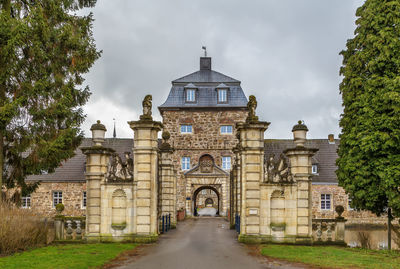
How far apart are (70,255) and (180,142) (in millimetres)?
25981

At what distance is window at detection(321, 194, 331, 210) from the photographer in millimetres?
33406

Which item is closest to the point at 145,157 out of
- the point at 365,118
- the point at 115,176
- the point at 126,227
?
the point at 115,176

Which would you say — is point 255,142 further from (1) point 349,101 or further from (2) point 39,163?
(2) point 39,163

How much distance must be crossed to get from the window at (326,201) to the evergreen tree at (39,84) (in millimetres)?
23856

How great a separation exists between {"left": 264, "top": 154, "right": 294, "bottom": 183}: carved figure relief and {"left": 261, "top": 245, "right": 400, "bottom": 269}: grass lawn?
213 centimetres

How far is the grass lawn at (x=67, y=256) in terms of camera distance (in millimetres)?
9117

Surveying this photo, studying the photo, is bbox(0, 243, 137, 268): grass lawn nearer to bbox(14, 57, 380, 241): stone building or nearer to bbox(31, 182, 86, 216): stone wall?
bbox(14, 57, 380, 241): stone building

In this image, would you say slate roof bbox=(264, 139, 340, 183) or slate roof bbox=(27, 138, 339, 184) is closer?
slate roof bbox=(27, 138, 339, 184)

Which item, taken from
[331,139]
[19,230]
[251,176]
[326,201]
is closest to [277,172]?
[251,176]

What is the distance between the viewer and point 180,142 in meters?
36.3

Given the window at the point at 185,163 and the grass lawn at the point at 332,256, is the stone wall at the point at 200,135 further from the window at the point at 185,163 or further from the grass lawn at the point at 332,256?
the grass lawn at the point at 332,256

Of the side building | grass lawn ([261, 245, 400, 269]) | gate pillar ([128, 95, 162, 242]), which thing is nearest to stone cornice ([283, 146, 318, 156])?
grass lawn ([261, 245, 400, 269])

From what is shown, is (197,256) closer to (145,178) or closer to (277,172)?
(145,178)

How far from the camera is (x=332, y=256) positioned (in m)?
10.7
